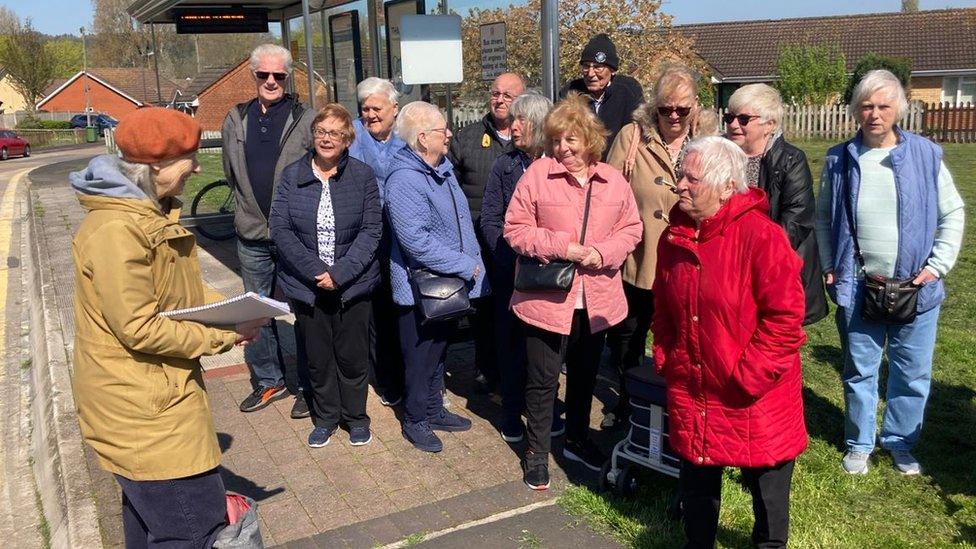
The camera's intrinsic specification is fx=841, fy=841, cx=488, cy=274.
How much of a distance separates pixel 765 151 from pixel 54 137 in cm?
5727

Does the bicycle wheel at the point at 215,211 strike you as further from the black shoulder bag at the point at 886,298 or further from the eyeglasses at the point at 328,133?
the black shoulder bag at the point at 886,298

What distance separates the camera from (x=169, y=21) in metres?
12.5

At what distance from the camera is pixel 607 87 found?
17.8 ft

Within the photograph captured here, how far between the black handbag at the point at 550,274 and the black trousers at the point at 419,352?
35.9 inches

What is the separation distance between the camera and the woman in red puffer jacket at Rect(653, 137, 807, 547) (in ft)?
9.44

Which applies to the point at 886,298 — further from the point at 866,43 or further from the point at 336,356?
the point at 866,43

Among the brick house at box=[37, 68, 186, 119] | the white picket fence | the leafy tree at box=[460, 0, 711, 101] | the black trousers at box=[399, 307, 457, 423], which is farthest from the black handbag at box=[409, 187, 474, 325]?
the brick house at box=[37, 68, 186, 119]

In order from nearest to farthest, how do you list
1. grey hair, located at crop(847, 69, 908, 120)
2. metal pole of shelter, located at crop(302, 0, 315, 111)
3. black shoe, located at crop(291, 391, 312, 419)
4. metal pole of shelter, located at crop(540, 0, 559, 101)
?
grey hair, located at crop(847, 69, 908, 120) → black shoe, located at crop(291, 391, 312, 419) → metal pole of shelter, located at crop(540, 0, 559, 101) → metal pole of shelter, located at crop(302, 0, 315, 111)

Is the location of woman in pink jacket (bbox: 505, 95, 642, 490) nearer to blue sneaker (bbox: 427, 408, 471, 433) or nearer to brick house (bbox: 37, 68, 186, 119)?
blue sneaker (bbox: 427, 408, 471, 433)

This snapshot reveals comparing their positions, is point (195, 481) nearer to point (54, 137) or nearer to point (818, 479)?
point (818, 479)

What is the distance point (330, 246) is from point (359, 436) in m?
1.11

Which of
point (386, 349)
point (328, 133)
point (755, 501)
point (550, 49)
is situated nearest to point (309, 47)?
point (550, 49)

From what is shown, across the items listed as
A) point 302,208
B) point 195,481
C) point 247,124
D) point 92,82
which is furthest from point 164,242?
point 92,82

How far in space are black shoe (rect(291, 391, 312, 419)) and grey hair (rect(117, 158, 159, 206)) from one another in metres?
2.71
